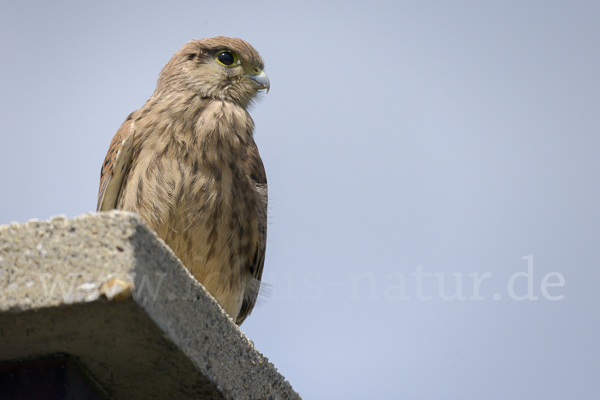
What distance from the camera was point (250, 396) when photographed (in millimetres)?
2205

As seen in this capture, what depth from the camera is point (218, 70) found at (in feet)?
14.2

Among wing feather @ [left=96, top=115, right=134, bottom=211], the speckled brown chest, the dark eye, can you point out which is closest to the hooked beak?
the dark eye

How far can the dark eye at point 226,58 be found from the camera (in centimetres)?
439

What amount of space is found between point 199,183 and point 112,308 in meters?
1.88

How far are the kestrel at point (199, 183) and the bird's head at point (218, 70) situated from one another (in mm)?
36

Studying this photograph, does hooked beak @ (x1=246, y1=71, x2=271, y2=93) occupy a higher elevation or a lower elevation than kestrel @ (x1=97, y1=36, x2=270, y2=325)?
higher

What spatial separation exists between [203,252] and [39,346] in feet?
5.56

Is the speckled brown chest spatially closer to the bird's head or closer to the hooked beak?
the bird's head

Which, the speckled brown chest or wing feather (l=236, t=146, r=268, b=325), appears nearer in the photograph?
the speckled brown chest

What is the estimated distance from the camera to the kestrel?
3.42 metres

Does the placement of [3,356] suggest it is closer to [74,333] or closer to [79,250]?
[74,333]

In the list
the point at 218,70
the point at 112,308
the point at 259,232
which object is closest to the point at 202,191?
the point at 259,232

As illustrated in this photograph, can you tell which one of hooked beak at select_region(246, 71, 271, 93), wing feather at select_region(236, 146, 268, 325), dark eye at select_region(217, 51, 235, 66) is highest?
dark eye at select_region(217, 51, 235, 66)

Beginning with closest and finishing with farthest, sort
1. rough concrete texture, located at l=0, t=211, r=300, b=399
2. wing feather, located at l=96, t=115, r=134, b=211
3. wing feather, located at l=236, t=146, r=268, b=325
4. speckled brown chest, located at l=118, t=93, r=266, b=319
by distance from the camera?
rough concrete texture, located at l=0, t=211, r=300, b=399, speckled brown chest, located at l=118, t=93, r=266, b=319, wing feather, located at l=96, t=115, r=134, b=211, wing feather, located at l=236, t=146, r=268, b=325
